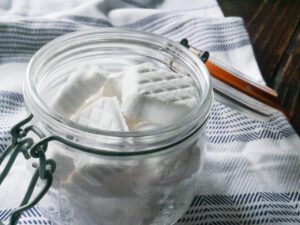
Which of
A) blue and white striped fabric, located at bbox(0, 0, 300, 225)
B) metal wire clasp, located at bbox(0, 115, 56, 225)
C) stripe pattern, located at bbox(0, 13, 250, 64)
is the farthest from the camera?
stripe pattern, located at bbox(0, 13, 250, 64)

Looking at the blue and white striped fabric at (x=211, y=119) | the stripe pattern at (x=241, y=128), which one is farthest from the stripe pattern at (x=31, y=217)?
the stripe pattern at (x=241, y=128)

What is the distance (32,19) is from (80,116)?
0.25m

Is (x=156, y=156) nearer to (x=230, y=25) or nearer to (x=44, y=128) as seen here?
(x=44, y=128)

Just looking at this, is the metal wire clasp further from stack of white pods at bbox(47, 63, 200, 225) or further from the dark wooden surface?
the dark wooden surface

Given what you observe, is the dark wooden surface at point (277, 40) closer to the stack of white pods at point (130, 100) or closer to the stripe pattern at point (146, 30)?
the stripe pattern at point (146, 30)

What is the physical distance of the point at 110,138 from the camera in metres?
0.26

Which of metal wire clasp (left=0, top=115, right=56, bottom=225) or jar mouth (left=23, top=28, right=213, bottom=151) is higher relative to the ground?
jar mouth (left=23, top=28, right=213, bottom=151)

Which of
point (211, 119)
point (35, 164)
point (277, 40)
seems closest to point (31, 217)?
point (35, 164)

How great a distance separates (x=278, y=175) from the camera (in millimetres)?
394

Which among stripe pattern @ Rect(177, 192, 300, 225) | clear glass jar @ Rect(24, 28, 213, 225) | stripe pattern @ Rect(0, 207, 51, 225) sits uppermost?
clear glass jar @ Rect(24, 28, 213, 225)

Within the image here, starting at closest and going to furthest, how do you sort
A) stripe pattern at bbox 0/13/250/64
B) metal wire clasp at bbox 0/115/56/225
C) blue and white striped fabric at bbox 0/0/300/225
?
metal wire clasp at bbox 0/115/56/225 < blue and white striped fabric at bbox 0/0/300/225 < stripe pattern at bbox 0/13/250/64

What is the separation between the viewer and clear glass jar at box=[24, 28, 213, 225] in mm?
264

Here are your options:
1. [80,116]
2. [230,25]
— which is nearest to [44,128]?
[80,116]

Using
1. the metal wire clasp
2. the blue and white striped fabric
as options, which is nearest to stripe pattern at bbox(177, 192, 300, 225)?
the blue and white striped fabric
